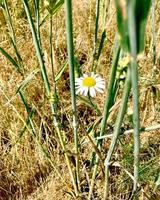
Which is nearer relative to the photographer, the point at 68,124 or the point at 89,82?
the point at 89,82

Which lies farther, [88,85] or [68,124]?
[68,124]

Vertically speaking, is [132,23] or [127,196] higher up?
[132,23]

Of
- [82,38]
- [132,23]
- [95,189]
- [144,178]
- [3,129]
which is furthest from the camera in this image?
[82,38]

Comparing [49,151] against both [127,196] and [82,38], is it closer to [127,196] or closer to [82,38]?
[127,196]

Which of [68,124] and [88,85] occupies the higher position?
[88,85]

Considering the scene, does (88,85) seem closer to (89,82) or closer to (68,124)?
(89,82)

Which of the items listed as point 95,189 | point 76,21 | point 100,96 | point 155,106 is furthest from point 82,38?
point 95,189

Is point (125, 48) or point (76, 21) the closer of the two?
point (125, 48)

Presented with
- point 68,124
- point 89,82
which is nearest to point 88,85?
point 89,82
